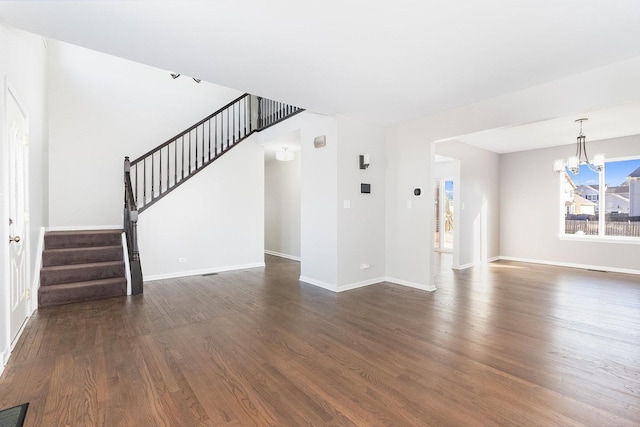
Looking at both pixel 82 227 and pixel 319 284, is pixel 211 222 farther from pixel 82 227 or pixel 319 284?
pixel 319 284

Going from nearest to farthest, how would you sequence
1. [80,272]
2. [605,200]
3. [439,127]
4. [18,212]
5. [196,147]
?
[18,212] < [80,272] < [439,127] < [196,147] < [605,200]

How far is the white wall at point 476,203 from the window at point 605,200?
4.57 feet

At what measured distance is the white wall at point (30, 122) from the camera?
7.84 ft

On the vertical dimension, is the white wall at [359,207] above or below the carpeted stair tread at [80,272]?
above

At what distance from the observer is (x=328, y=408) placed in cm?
186

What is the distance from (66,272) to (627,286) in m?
8.38

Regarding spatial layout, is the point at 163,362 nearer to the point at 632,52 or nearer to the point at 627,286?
the point at 632,52

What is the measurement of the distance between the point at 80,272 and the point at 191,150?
318cm

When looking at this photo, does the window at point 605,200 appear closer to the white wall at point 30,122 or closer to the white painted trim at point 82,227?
the white wall at point 30,122

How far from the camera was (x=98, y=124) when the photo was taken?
567 centimetres

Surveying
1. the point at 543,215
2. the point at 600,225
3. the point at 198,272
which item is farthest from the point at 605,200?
the point at 198,272

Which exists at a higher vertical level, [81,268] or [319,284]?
[81,268]

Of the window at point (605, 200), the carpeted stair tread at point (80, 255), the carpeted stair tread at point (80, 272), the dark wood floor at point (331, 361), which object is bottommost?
the dark wood floor at point (331, 361)

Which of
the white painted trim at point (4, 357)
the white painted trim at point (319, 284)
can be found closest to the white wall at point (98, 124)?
the white painted trim at point (4, 357)
